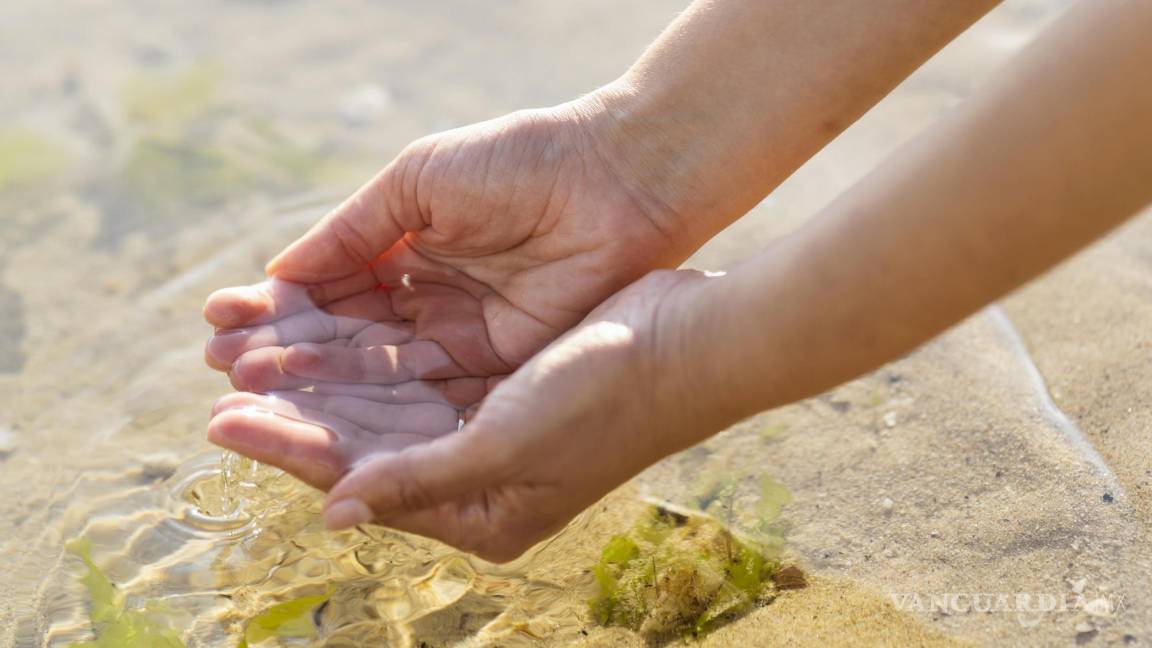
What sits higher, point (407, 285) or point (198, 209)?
point (198, 209)

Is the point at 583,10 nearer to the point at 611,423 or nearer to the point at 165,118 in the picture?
the point at 165,118

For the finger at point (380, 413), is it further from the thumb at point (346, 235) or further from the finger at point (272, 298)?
the thumb at point (346, 235)

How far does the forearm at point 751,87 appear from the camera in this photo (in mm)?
2430

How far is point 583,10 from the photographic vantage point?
179 inches

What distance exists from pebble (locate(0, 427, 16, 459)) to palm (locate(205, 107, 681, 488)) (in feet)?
2.66

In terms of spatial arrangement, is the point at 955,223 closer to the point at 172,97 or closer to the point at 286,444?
the point at 286,444

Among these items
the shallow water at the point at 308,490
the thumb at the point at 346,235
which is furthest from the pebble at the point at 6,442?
the thumb at the point at 346,235

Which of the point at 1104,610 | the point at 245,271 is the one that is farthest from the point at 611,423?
the point at 245,271

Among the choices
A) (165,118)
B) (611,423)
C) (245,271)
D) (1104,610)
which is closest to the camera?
(611,423)

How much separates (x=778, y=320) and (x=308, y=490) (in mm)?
1333

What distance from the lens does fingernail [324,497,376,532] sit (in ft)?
6.23

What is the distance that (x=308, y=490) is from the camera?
2.62 m

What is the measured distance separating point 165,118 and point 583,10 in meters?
1.77

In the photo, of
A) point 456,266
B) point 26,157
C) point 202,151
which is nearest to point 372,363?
point 456,266
